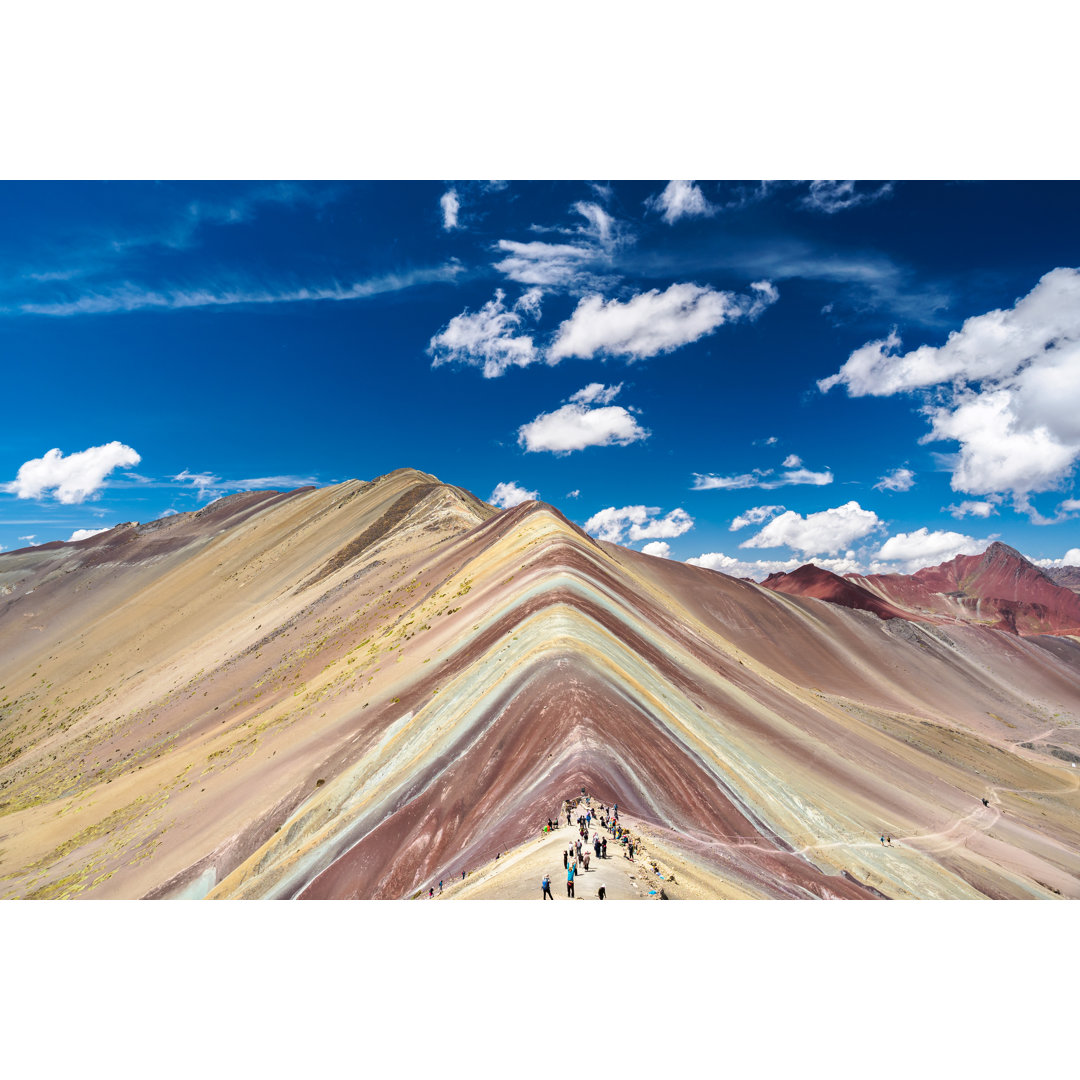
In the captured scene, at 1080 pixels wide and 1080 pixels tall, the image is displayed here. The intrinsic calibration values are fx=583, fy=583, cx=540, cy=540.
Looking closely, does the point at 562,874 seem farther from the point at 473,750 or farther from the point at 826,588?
the point at 826,588

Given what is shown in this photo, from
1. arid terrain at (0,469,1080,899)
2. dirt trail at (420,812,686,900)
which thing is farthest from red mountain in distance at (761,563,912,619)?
dirt trail at (420,812,686,900)

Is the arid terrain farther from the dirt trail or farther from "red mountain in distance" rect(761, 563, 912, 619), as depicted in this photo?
"red mountain in distance" rect(761, 563, 912, 619)

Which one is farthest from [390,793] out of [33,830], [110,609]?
[110,609]

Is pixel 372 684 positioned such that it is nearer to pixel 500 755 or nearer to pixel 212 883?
pixel 212 883

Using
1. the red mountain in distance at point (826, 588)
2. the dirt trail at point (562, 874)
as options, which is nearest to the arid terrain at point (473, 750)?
the dirt trail at point (562, 874)

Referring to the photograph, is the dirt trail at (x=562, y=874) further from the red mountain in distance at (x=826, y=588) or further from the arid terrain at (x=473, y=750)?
the red mountain in distance at (x=826, y=588)
